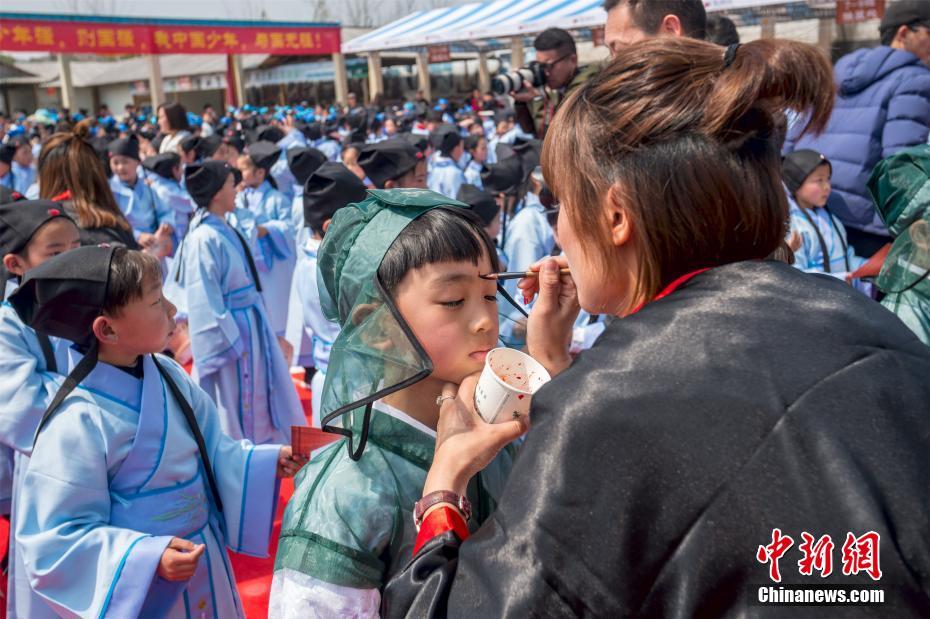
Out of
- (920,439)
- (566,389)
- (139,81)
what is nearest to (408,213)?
(566,389)

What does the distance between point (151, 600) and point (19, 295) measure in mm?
877

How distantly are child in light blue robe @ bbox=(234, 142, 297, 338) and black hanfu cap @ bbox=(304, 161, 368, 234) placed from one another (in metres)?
1.62

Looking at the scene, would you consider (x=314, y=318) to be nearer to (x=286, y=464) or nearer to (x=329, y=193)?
(x=329, y=193)

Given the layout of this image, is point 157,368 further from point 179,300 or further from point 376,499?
point 179,300

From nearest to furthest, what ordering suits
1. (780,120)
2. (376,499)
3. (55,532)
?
(780,120) < (376,499) < (55,532)

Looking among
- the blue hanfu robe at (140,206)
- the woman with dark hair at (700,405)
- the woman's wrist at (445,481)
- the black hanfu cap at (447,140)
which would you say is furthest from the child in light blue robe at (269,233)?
the woman with dark hair at (700,405)

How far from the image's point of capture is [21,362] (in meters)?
2.80

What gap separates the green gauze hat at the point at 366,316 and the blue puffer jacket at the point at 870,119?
2.98 meters

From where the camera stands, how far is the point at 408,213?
1.62 metres

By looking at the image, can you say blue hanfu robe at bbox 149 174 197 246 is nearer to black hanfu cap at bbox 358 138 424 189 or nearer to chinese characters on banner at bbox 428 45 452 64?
black hanfu cap at bbox 358 138 424 189

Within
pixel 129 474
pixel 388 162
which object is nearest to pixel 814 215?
pixel 388 162

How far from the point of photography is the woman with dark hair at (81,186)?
14.1ft

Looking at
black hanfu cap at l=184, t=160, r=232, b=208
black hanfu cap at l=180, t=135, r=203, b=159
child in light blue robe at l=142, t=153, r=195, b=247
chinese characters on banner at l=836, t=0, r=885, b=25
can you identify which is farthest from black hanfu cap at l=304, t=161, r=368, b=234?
chinese characters on banner at l=836, t=0, r=885, b=25

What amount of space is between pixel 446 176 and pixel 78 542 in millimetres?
7491
